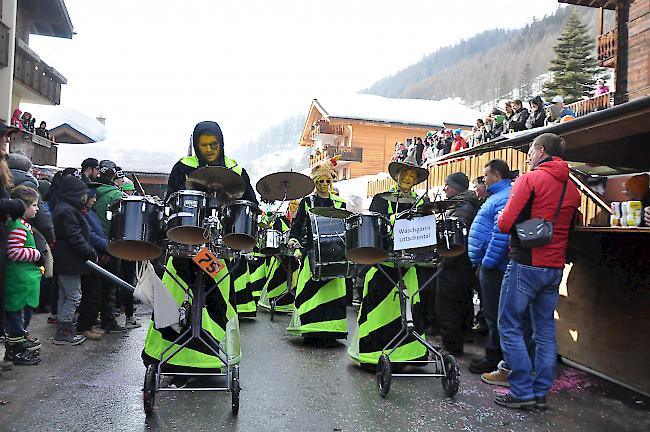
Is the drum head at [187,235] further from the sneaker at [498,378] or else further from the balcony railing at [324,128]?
the balcony railing at [324,128]

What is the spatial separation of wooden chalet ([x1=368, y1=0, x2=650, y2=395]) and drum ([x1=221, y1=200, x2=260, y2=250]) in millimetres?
2853

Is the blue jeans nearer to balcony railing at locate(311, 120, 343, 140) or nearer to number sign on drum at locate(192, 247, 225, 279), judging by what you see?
number sign on drum at locate(192, 247, 225, 279)

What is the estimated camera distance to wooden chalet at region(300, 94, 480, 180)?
130ft

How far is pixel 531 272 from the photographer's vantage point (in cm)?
469

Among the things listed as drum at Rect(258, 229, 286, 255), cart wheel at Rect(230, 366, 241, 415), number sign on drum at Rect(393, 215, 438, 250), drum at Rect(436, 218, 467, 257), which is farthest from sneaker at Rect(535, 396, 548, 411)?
drum at Rect(258, 229, 286, 255)

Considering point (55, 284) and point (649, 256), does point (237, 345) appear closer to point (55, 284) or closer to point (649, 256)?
point (649, 256)

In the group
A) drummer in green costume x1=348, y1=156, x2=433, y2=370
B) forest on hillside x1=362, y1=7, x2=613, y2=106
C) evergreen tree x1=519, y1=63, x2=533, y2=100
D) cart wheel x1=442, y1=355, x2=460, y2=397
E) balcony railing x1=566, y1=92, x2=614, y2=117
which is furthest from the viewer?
forest on hillside x1=362, y1=7, x2=613, y2=106

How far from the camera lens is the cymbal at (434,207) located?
4820 mm

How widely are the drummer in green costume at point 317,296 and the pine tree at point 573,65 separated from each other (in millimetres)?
40187

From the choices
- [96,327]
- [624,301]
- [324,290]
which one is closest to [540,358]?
[624,301]

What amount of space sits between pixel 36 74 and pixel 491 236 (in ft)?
75.4

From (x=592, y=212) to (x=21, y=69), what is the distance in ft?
70.6

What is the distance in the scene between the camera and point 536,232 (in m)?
4.58

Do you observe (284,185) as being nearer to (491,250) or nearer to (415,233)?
(415,233)
